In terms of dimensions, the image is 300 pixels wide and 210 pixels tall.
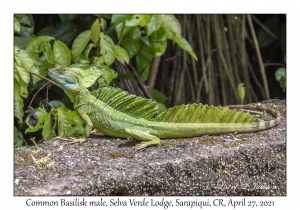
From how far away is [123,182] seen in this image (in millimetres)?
3379

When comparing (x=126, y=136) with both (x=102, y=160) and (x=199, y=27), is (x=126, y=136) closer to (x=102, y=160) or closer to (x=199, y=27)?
(x=102, y=160)

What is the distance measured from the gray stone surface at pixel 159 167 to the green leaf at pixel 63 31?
204cm

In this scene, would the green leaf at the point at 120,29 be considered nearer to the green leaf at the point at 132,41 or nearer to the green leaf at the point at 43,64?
the green leaf at the point at 132,41

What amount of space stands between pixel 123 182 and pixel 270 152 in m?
1.28

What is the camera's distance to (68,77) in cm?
400

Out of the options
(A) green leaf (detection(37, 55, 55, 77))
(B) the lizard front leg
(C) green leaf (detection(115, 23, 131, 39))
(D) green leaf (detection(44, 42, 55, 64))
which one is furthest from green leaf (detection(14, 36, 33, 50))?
(B) the lizard front leg

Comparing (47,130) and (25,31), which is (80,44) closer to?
(25,31)

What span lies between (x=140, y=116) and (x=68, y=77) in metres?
0.67

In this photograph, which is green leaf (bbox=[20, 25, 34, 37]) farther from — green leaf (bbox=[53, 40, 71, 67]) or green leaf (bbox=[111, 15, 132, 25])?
green leaf (bbox=[111, 15, 132, 25])

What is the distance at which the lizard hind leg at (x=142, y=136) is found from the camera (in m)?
3.82

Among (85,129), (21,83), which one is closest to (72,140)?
(85,129)

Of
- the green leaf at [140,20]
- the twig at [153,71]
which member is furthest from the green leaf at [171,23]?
the twig at [153,71]

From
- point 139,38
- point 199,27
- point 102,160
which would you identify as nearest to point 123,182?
point 102,160

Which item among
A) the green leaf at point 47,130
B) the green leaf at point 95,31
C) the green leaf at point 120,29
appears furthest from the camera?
the green leaf at point 120,29
